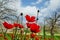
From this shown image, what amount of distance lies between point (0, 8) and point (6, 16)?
35 centimetres

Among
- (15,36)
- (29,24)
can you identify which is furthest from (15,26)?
(29,24)

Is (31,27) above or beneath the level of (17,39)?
above

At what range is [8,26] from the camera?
1413mm

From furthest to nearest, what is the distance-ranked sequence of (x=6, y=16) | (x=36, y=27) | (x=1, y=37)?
(x=6, y=16), (x=1, y=37), (x=36, y=27)

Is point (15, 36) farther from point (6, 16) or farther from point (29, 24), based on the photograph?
point (6, 16)

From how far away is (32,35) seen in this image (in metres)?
1.31

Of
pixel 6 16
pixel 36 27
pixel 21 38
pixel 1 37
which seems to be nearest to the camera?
pixel 36 27

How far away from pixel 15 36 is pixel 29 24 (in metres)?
0.21

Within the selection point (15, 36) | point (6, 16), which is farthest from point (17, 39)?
point (6, 16)

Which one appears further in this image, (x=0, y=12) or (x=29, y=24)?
(x=0, y=12)

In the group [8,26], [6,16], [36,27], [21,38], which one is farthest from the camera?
[6,16]

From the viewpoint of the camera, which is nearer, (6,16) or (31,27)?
(31,27)

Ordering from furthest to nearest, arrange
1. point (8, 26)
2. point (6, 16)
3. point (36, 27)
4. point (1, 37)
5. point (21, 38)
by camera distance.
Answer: point (6, 16)
point (1, 37)
point (21, 38)
point (8, 26)
point (36, 27)

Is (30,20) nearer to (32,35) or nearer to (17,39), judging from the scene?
(32,35)
